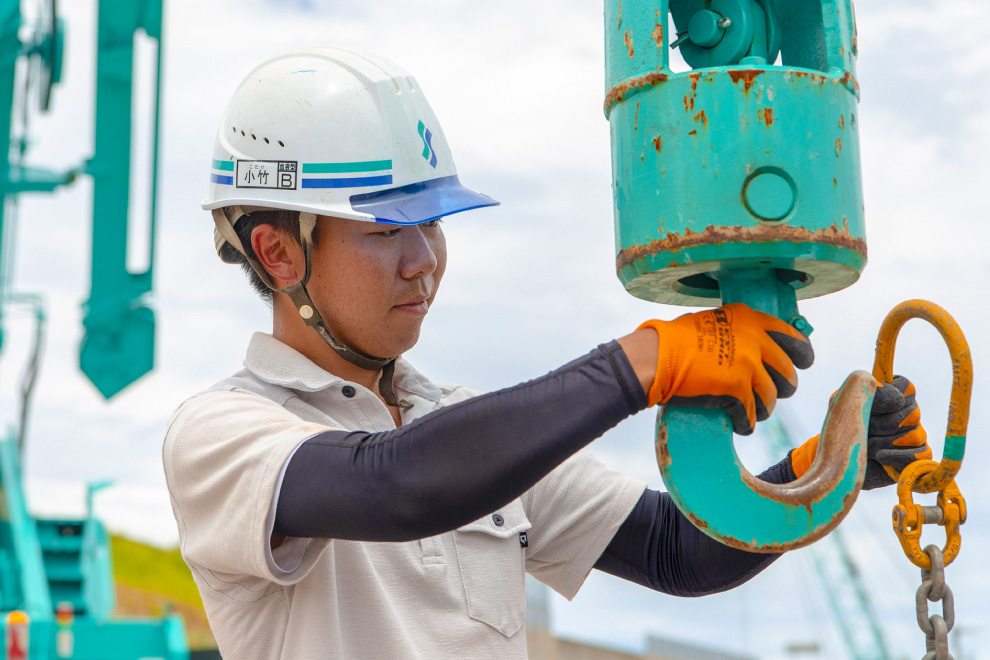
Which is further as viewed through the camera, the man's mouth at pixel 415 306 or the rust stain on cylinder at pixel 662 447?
the man's mouth at pixel 415 306

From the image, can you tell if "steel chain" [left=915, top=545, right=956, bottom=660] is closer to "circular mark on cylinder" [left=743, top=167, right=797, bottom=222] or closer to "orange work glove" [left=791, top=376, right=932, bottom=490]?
"orange work glove" [left=791, top=376, right=932, bottom=490]

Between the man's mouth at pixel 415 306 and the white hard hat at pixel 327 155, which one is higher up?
the white hard hat at pixel 327 155

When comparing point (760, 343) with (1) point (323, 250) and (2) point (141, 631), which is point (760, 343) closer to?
(1) point (323, 250)

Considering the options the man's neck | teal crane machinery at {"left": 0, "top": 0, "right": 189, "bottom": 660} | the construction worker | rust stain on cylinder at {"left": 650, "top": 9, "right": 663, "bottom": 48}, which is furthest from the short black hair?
teal crane machinery at {"left": 0, "top": 0, "right": 189, "bottom": 660}

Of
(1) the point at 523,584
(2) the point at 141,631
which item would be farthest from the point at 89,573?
(1) the point at 523,584

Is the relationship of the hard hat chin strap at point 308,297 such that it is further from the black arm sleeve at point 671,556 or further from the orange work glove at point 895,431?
the orange work glove at point 895,431

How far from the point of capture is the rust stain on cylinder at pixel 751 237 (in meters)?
1.94

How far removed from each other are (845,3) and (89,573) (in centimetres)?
839

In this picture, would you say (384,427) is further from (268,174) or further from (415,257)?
(268,174)

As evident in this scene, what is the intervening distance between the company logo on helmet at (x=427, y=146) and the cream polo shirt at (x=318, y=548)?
485 mm

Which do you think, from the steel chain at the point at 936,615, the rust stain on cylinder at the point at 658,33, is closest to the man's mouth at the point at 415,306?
the rust stain on cylinder at the point at 658,33

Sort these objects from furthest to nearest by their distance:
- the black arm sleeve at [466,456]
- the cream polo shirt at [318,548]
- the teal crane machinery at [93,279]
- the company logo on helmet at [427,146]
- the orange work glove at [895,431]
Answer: the teal crane machinery at [93,279] → the company logo on helmet at [427,146] → the orange work glove at [895,431] → the cream polo shirt at [318,548] → the black arm sleeve at [466,456]

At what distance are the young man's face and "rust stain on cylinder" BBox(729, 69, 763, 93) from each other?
783mm

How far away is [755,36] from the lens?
218 centimetres
